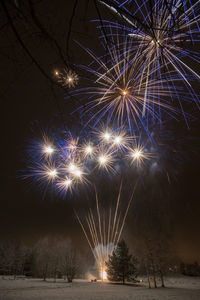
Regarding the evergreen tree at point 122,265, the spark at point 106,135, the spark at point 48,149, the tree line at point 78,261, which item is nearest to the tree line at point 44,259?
the tree line at point 78,261

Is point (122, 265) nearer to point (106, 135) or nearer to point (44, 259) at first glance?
point (44, 259)

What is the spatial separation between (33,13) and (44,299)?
1955 cm

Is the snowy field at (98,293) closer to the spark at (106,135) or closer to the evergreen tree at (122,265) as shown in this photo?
the evergreen tree at (122,265)

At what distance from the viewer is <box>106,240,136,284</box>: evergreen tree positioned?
32.7 m

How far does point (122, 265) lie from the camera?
108 feet

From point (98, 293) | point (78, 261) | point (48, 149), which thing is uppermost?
point (48, 149)

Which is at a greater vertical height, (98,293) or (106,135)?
(106,135)

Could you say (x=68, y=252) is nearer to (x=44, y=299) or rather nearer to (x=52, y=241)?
(x=52, y=241)

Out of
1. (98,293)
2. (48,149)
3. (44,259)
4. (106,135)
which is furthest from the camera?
(44,259)

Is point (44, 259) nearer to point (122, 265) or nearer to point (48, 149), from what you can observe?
point (122, 265)

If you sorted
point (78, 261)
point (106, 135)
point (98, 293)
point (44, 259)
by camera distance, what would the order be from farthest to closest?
point (44, 259) < point (78, 261) < point (98, 293) < point (106, 135)

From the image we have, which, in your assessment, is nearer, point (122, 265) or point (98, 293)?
point (98, 293)

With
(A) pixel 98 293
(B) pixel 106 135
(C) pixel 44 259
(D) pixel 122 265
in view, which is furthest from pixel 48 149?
(C) pixel 44 259

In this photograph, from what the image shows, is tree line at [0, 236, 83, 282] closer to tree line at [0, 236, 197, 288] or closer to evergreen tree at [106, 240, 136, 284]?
tree line at [0, 236, 197, 288]
